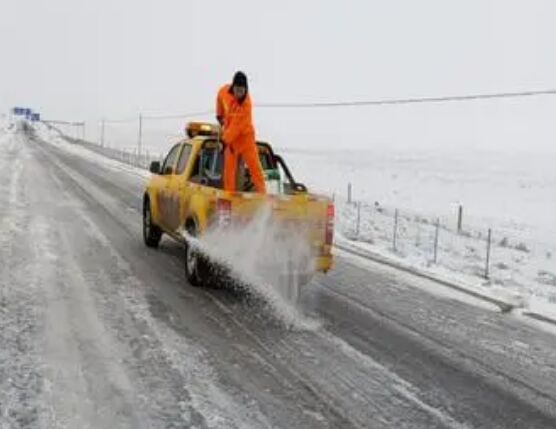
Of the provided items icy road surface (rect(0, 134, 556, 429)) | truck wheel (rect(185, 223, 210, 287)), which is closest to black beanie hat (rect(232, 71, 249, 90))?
truck wheel (rect(185, 223, 210, 287))

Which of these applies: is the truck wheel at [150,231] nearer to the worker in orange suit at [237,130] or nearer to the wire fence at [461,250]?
the worker in orange suit at [237,130]

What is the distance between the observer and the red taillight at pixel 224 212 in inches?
374

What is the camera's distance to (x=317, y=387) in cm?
635

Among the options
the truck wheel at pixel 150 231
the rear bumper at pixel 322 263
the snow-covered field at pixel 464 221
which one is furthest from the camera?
the snow-covered field at pixel 464 221

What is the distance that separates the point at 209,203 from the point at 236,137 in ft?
3.58

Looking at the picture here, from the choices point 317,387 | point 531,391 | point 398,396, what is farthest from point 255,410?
point 531,391

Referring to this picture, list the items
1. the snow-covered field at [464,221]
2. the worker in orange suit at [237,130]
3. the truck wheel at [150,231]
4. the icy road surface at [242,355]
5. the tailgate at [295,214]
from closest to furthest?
the icy road surface at [242,355]
the tailgate at [295,214]
the worker in orange suit at [237,130]
the truck wheel at [150,231]
the snow-covered field at [464,221]

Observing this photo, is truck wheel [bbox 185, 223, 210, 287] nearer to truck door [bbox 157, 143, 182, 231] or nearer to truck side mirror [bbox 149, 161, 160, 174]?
truck door [bbox 157, 143, 182, 231]

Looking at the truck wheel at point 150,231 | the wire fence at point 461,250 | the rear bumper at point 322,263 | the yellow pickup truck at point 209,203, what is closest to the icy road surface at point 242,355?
the rear bumper at point 322,263

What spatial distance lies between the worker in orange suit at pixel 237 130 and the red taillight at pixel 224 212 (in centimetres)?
98

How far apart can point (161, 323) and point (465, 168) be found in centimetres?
6739

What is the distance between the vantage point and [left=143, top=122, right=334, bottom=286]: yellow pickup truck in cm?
953

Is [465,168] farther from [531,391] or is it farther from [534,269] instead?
[531,391]

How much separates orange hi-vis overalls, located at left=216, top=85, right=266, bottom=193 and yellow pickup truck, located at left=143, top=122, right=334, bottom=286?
0.79 ft
